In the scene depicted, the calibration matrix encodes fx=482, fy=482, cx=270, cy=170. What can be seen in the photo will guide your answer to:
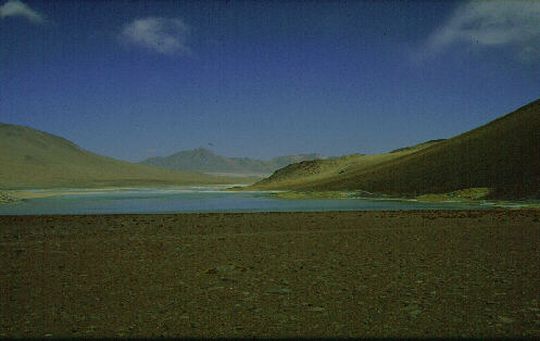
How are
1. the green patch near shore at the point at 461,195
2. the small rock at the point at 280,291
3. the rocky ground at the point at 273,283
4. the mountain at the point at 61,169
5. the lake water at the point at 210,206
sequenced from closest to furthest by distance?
1. the rocky ground at the point at 273,283
2. the small rock at the point at 280,291
3. the lake water at the point at 210,206
4. the green patch near shore at the point at 461,195
5. the mountain at the point at 61,169

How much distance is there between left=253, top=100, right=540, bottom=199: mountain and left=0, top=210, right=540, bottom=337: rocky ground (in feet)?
90.8

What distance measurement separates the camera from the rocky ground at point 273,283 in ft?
20.8

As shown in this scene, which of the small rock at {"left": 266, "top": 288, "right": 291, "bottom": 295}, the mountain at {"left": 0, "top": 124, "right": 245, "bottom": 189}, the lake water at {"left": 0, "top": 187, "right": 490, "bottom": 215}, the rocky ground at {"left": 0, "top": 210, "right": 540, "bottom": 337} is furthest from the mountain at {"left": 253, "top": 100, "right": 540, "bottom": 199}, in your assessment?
the mountain at {"left": 0, "top": 124, "right": 245, "bottom": 189}

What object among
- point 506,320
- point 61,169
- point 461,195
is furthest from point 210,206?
point 61,169

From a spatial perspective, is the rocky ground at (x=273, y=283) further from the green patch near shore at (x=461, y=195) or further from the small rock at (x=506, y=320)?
the green patch near shore at (x=461, y=195)

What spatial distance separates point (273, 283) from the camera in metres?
8.71

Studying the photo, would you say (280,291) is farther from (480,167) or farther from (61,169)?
(61,169)

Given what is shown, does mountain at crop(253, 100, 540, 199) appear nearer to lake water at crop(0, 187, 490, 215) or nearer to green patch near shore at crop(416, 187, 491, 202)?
green patch near shore at crop(416, 187, 491, 202)

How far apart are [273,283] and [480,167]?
140 feet

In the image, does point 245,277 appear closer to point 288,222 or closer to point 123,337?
point 123,337

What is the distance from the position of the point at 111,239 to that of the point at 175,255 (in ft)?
13.2

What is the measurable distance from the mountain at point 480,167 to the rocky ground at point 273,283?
27661 mm

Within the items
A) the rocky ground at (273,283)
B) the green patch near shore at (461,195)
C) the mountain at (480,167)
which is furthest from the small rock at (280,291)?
the mountain at (480,167)

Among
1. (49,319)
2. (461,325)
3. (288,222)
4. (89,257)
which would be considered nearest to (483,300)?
(461,325)
